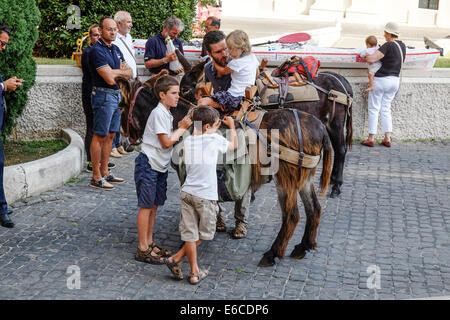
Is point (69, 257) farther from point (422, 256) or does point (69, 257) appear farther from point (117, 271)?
point (422, 256)

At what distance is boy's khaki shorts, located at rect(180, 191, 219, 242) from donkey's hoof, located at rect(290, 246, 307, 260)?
3.27ft

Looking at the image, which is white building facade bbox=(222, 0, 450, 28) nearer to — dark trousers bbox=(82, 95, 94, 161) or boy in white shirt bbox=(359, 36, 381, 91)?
boy in white shirt bbox=(359, 36, 381, 91)

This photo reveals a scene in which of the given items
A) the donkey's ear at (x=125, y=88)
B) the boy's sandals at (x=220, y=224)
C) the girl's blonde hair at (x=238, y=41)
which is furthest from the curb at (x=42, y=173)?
the girl's blonde hair at (x=238, y=41)

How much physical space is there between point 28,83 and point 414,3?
2051 centimetres

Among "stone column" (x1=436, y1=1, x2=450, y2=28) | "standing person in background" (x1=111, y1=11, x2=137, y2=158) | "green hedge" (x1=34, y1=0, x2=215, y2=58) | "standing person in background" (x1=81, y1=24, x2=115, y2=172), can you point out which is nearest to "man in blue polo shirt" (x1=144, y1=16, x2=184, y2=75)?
"standing person in background" (x1=111, y1=11, x2=137, y2=158)

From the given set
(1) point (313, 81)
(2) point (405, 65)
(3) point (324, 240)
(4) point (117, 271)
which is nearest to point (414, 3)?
(2) point (405, 65)

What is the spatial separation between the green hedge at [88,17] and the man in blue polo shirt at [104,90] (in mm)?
3513

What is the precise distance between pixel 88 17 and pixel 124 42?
9.08ft

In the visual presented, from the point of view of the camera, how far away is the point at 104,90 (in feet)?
24.0

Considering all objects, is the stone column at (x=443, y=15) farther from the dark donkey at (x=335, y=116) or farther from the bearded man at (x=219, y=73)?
the bearded man at (x=219, y=73)

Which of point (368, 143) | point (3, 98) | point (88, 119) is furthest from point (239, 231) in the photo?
point (368, 143)

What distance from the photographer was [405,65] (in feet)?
34.3

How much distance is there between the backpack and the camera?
7.26 meters

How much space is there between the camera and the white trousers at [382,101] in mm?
9797
